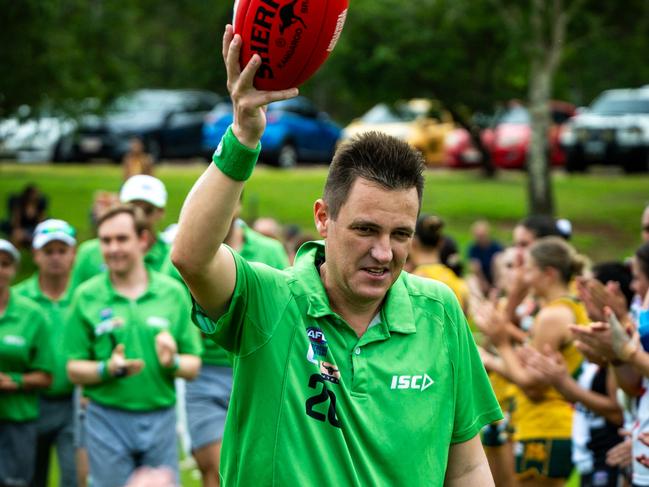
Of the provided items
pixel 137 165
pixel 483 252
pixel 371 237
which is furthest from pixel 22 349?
pixel 137 165

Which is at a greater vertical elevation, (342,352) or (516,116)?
(516,116)

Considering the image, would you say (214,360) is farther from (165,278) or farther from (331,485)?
(331,485)

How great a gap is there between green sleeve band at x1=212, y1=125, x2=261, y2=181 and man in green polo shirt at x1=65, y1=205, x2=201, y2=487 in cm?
394

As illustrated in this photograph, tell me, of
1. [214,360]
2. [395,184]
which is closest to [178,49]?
[214,360]

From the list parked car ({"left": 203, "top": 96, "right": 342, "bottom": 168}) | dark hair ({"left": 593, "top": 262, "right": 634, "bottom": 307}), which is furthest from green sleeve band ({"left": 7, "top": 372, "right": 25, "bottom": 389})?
parked car ({"left": 203, "top": 96, "right": 342, "bottom": 168})

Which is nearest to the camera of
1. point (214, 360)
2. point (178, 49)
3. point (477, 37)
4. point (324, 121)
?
point (214, 360)

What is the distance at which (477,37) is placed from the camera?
80.1 ft

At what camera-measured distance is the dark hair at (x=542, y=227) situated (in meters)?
9.09

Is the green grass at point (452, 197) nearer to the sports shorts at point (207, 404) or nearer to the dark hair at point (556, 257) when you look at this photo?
the sports shorts at point (207, 404)

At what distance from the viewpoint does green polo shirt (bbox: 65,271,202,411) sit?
7.64m

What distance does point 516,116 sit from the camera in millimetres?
28922

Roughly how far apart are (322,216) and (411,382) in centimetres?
66

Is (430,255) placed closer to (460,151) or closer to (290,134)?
(290,134)

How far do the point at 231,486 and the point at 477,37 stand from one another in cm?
2140
